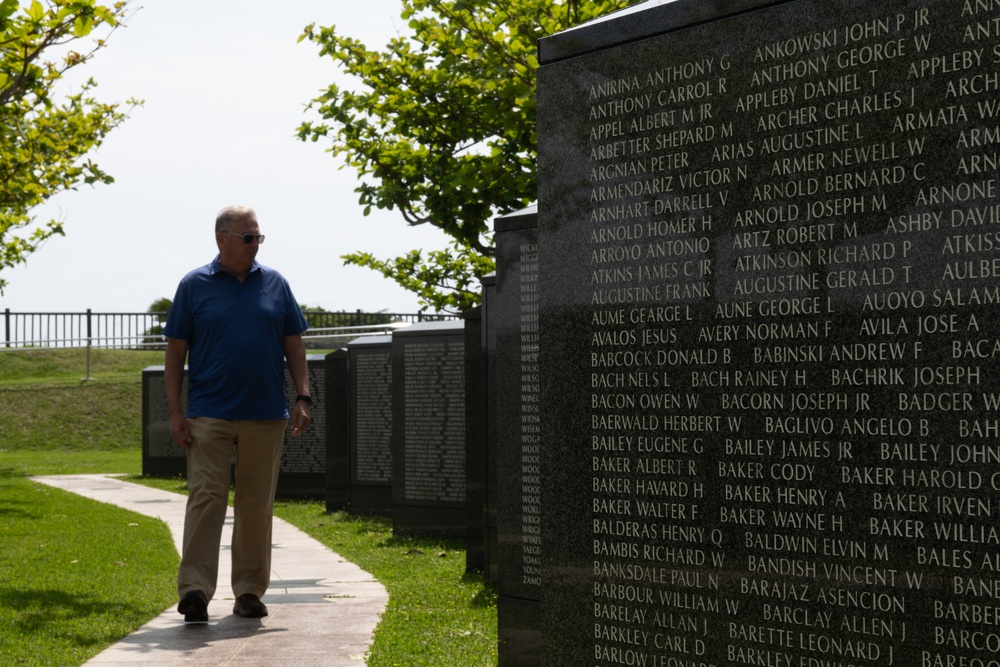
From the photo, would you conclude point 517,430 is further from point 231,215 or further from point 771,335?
point 771,335

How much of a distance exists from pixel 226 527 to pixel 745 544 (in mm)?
9923

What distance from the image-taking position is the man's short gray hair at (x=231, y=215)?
647cm

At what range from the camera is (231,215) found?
21.2ft

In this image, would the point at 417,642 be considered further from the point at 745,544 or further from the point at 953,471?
the point at 953,471

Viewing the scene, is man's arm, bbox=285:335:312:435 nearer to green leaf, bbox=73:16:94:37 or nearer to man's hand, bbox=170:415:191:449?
man's hand, bbox=170:415:191:449

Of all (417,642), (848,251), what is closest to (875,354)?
(848,251)

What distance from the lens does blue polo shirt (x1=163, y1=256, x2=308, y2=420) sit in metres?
6.33

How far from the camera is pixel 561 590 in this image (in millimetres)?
3303

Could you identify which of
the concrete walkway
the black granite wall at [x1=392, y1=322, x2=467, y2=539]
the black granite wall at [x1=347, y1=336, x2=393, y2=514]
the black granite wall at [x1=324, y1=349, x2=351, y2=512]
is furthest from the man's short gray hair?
the black granite wall at [x1=324, y1=349, x2=351, y2=512]

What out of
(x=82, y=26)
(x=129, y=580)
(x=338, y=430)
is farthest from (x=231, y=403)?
(x=338, y=430)

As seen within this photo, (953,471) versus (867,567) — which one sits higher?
(953,471)

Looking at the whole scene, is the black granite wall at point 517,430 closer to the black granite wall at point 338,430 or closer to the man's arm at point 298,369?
the man's arm at point 298,369

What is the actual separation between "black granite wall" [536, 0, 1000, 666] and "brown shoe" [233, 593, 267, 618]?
352 centimetres

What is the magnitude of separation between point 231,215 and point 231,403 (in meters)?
1.04
